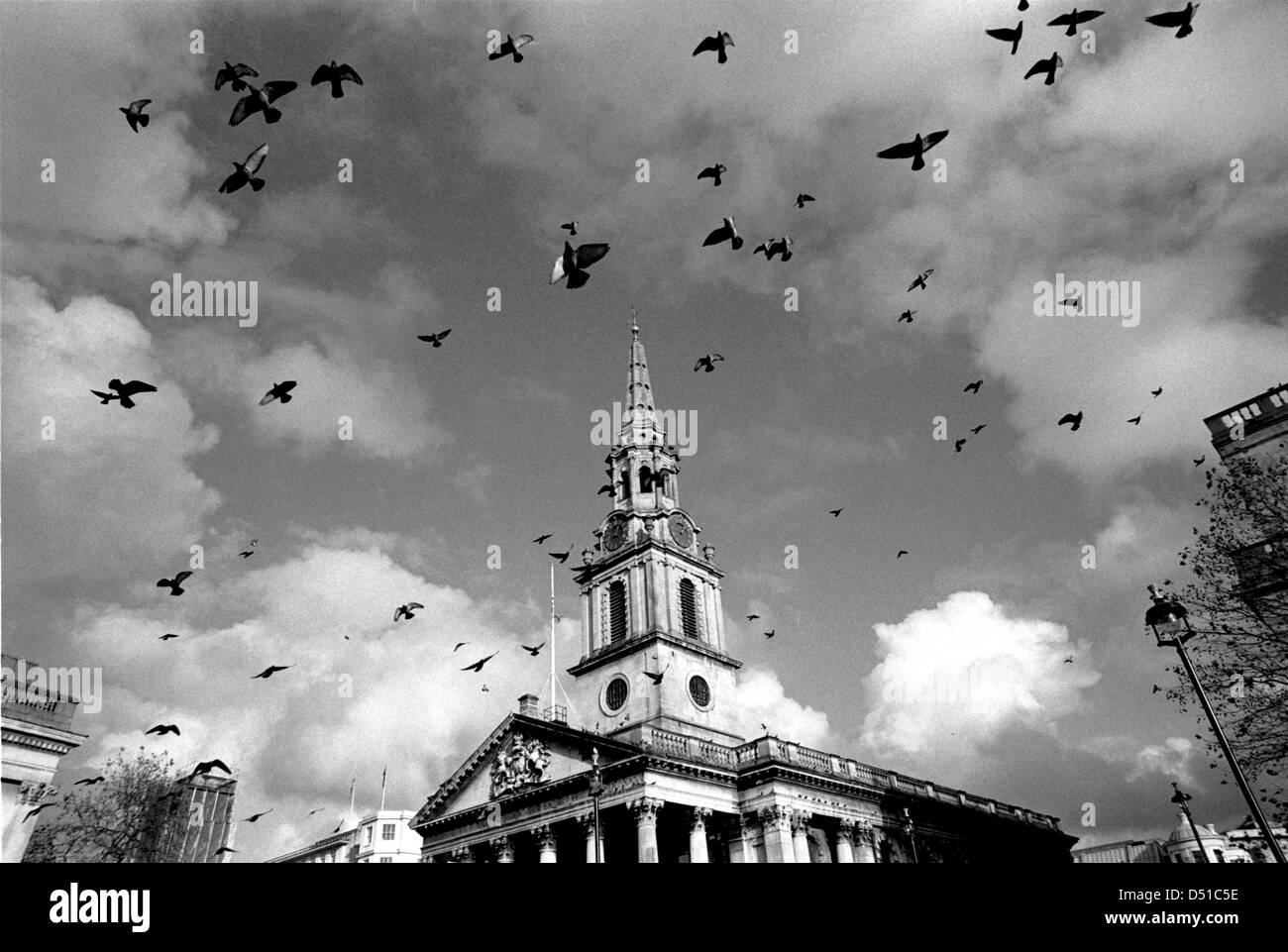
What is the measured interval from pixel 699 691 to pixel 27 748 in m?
31.1

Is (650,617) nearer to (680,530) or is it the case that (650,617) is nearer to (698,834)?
(680,530)

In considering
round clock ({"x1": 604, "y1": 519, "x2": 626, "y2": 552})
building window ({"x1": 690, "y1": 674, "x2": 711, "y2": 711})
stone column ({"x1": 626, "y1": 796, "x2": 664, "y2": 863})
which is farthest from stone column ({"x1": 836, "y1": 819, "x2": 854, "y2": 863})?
round clock ({"x1": 604, "y1": 519, "x2": 626, "y2": 552})

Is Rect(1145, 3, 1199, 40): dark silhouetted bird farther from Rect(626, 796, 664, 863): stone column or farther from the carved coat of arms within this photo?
the carved coat of arms

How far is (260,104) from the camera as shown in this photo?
11.3 meters

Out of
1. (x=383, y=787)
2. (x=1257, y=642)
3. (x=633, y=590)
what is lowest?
(x=383, y=787)

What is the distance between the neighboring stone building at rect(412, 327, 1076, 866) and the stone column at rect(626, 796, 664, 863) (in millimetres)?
75

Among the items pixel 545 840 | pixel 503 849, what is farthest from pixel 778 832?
pixel 503 849

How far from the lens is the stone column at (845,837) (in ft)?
119

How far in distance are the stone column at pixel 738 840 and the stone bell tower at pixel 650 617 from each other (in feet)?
19.1
